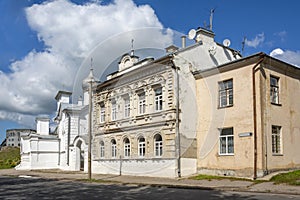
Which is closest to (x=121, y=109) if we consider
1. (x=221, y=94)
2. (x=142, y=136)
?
(x=142, y=136)

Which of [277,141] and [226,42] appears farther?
[226,42]

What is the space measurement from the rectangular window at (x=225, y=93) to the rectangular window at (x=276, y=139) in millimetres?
2954

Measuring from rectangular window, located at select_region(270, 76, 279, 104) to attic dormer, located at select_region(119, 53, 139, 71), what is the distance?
38.6 feet

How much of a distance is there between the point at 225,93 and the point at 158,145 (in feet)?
18.8

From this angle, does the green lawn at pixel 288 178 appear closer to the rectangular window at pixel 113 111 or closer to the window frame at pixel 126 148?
the window frame at pixel 126 148

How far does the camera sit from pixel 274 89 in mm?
20953

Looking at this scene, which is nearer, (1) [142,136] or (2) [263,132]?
(2) [263,132]

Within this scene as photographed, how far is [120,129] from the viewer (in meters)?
27.3

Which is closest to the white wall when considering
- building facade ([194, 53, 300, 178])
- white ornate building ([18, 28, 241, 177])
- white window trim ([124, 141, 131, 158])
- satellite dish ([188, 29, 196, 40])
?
white ornate building ([18, 28, 241, 177])

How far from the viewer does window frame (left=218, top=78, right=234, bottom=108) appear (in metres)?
21.4

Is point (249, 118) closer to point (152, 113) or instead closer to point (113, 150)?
point (152, 113)

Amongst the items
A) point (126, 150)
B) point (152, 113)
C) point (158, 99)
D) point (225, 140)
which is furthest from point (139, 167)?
point (225, 140)

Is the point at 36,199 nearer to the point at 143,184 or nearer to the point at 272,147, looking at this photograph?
the point at 143,184

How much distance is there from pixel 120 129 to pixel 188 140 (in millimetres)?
6768
